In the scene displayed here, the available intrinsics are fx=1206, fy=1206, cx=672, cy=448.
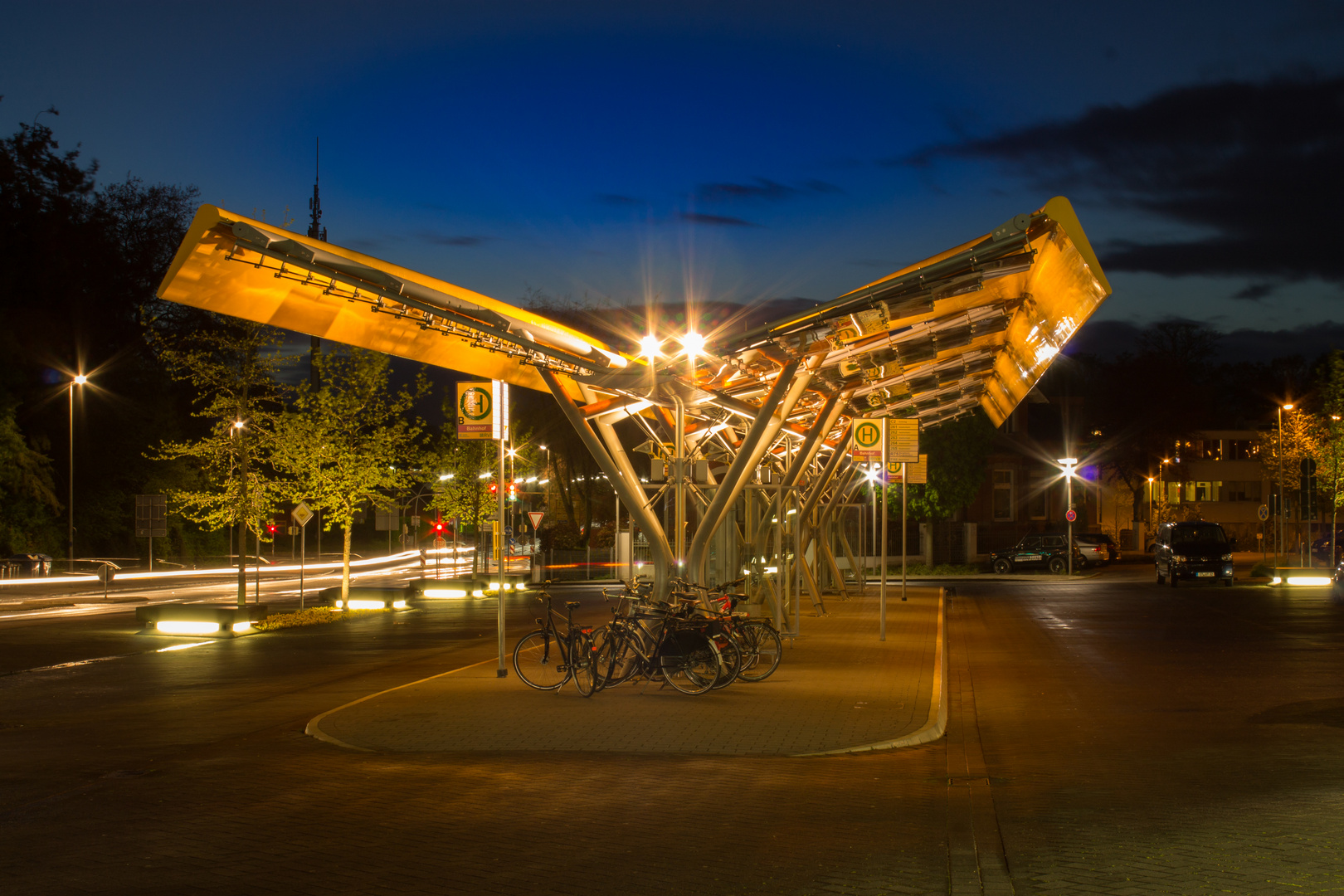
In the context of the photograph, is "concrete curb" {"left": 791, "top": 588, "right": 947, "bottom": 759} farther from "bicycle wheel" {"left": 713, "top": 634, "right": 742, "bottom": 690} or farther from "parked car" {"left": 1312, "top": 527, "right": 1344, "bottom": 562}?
"parked car" {"left": 1312, "top": 527, "right": 1344, "bottom": 562}

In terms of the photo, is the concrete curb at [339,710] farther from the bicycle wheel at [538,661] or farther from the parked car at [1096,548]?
the parked car at [1096,548]

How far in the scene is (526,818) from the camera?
24.3ft

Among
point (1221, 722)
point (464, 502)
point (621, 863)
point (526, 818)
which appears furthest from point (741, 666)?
point (464, 502)

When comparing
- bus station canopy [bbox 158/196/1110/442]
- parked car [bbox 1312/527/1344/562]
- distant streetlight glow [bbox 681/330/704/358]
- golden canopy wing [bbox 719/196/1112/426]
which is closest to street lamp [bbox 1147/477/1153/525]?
parked car [bbox 1312/527/1344/562]

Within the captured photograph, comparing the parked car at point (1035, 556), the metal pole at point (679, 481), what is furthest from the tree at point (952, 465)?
the metal pole at point (679, 481)

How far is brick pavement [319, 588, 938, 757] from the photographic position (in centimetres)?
994

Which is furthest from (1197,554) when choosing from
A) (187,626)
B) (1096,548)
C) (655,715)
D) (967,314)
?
(655,715)

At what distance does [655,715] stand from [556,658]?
2.38 meters

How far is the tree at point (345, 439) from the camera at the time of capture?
26.9 meters

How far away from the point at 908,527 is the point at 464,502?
2658cm

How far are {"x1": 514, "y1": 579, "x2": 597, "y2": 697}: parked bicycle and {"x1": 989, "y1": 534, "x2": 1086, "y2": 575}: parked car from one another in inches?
1497

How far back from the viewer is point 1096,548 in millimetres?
52219

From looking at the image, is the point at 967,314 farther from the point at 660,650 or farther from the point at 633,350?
the point at 660,650

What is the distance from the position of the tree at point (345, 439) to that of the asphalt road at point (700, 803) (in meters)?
12.5
